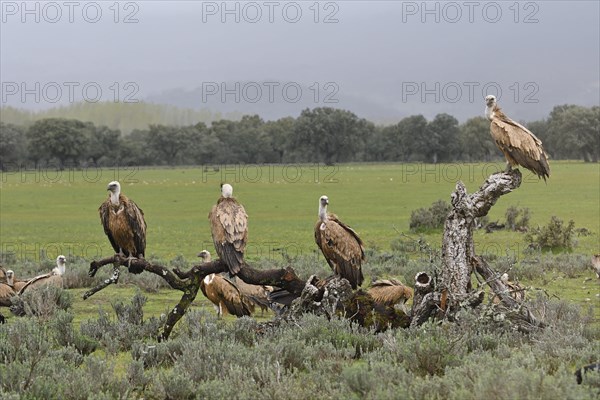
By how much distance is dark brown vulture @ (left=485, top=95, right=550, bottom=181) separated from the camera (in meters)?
9.89

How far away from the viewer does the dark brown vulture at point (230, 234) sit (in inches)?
371

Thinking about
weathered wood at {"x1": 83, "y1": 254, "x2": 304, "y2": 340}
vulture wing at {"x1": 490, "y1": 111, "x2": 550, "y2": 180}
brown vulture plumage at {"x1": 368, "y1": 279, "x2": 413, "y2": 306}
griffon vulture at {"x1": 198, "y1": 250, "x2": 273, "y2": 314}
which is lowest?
griffon vulture at {"x1": 198, "y1": 250, "x2": 273, "y2": 314}

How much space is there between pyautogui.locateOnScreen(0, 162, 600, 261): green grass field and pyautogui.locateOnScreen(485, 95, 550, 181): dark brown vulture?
21.1 ft

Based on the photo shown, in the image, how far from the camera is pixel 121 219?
10984mm

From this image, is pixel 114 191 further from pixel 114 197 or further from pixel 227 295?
pixel 227 295

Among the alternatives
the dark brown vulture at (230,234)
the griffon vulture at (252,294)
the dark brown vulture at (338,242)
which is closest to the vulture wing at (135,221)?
the dark brown vulture at (230,234)

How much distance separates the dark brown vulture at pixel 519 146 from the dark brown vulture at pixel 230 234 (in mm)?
3910

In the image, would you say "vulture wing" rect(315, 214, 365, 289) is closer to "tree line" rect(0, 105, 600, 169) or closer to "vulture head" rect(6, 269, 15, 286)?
"vulture head" rect(6, 269, 15, 286)

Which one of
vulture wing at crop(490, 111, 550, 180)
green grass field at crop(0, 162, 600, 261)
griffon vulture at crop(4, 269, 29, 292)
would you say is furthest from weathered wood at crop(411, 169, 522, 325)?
griffon vulture at crop(4, 269, 29, 292)

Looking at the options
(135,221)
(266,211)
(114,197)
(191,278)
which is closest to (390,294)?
(191,278)

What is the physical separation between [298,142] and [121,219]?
102373mm

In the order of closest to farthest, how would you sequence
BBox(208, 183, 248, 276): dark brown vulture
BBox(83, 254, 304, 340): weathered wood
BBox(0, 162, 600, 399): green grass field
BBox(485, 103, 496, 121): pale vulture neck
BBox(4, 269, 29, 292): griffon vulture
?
1. BBox(0, 162, 600, 399): green grass field
2. BBox(208, 183, 248, 276): dark brown vulture
3. BBox(83, 254, 304, 340): weathered wood
4. BBox(485, 103, 496, 121): pale vulture neck
5. BBox(4, 269, 29, 292): griffon vulture

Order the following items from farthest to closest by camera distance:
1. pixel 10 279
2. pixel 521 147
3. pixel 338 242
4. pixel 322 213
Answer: pixel 10 279 → pixel 322 213 → pixel 338 242 → pixel 521 147

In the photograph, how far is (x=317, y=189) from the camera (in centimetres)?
5544
